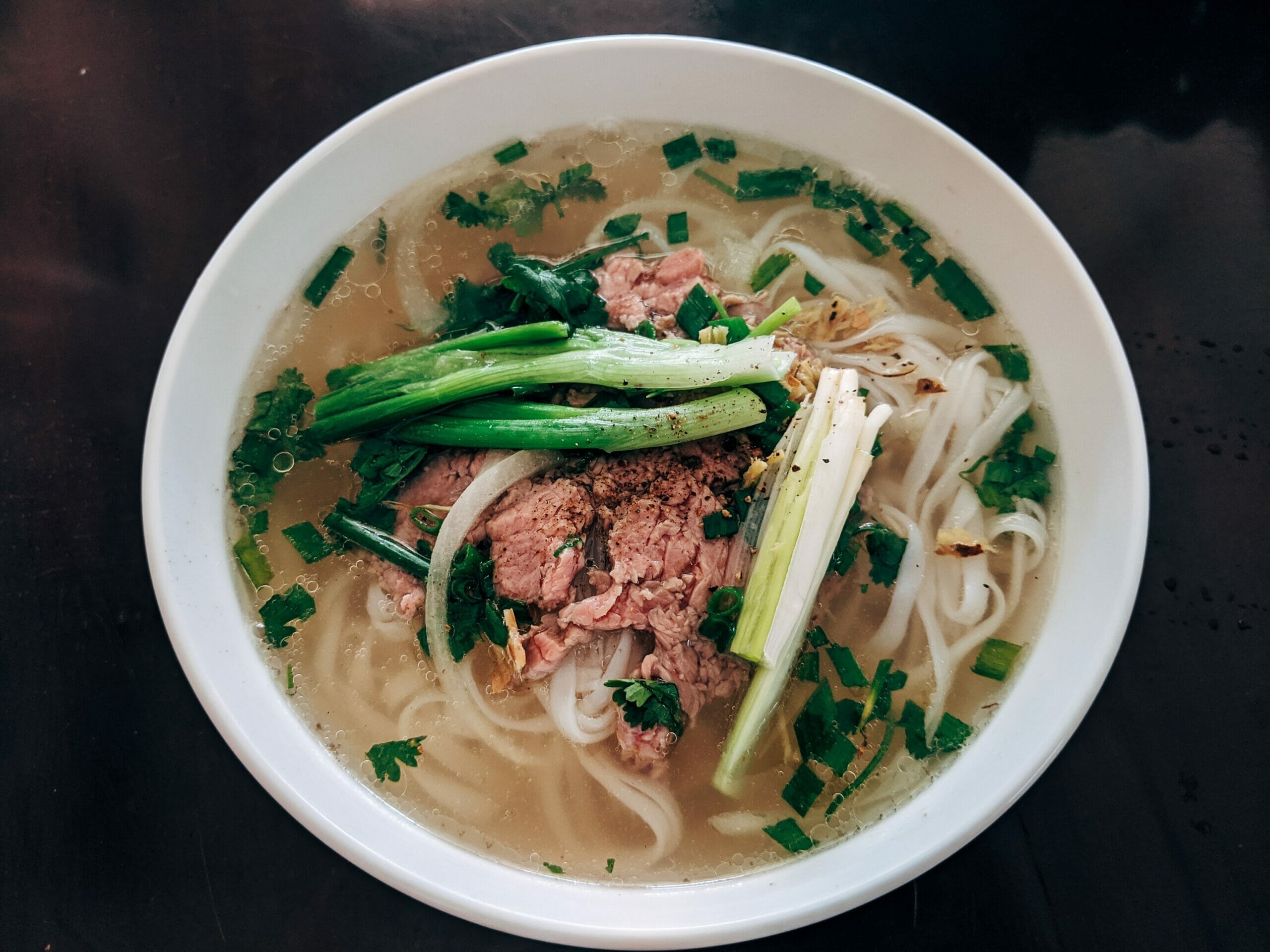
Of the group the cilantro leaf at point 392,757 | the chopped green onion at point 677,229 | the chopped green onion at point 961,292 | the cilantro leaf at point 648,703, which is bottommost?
the cilantro leaf at point 392,757

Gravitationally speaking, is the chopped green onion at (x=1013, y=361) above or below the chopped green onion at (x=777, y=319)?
above

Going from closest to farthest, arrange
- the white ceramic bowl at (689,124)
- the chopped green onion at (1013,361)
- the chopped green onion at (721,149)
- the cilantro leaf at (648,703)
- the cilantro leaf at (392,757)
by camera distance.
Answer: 1. the white ceramic bowl at (689,124)
2. the cilantro leaf at (648,703)
3. the cilantro leaf at (392,757)
4. the chopped green onion at (1013,361)
5. the chopped green onion at (721,149)

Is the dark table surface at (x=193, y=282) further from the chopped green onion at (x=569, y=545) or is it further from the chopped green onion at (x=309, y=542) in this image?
the chopped green onion at (x=569, y=545)

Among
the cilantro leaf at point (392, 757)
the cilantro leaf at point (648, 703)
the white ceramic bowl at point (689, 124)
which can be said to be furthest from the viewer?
the cilantro leaf at point (392, 757)

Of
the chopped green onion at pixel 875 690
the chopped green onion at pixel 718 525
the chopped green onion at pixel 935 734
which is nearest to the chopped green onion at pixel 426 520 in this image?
the chopped green onion at pixel 718 525

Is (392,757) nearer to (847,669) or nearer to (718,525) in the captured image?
(718,525)

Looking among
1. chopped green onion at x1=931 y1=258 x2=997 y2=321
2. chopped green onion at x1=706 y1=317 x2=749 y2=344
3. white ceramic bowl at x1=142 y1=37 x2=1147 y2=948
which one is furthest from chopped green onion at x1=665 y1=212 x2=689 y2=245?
chopped green onion at x1=931 y1=258 x2=997 y2=321

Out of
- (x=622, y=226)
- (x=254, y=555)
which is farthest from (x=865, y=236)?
(x=254, y=555)

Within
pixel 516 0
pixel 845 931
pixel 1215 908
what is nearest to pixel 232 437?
pixel 516 0
